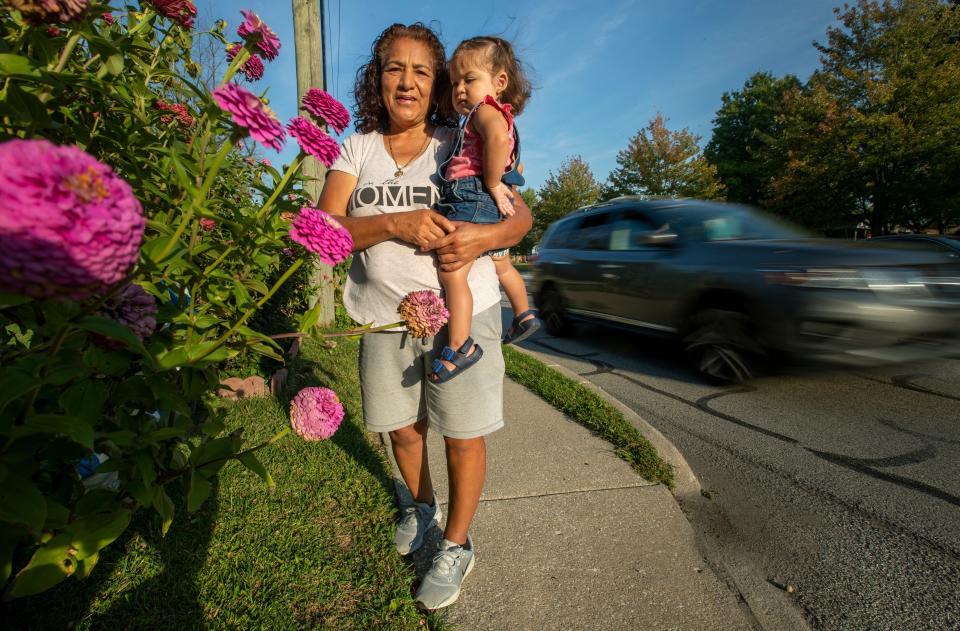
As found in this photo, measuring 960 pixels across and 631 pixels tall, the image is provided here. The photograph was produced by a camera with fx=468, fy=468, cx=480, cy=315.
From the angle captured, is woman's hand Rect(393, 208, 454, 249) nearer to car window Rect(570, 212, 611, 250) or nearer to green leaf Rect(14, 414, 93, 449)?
green leaf Rect(14, 414, 93, 449)

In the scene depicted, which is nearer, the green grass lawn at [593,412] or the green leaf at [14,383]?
the green leaf at [14,383]

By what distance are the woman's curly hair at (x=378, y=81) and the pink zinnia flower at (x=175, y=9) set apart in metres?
0.77

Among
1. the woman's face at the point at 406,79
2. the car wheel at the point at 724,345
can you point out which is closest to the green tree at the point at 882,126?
the car wheel at the point at 724,345

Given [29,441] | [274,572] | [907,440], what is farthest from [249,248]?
[907,440]

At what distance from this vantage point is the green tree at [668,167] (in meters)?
24.2

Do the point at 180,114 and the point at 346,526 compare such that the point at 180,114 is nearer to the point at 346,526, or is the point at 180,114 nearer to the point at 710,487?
the point at 346,526

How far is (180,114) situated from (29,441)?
104cm

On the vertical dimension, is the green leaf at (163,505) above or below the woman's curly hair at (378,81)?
below

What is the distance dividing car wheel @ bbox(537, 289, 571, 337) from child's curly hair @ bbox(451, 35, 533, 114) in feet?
15.1

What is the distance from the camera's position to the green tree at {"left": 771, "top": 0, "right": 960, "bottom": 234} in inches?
627

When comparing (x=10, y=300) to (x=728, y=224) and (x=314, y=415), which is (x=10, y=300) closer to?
(x=314, y=415)

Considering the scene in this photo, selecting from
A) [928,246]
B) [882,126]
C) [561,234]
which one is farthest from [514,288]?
[882,126]

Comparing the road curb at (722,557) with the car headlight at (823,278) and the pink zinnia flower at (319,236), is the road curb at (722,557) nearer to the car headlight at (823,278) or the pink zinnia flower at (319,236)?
the car headlight at (823,278)

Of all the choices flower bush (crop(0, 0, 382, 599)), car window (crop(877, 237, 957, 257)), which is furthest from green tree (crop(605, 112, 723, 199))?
flower bush (crop(0, 0, 382, 599))
